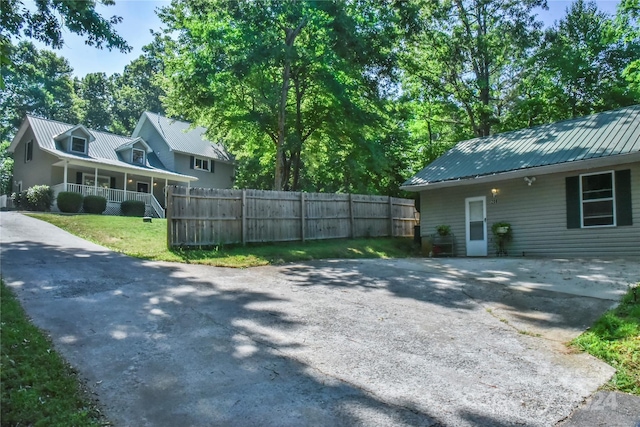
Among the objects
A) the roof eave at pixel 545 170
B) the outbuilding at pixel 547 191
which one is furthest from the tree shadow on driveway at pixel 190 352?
the outbuilding at pixel 547 191

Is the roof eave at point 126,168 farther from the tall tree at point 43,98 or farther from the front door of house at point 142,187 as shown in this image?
the tall tree at point 43,98

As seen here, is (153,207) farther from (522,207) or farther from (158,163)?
(522,207)

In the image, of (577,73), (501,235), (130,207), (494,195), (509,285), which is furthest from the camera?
(130,207)

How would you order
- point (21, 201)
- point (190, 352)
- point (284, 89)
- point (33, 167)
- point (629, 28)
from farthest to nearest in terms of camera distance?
point (33, 167) → point (21, 201) → point (629, 28) → point (284, 89) → point (190, 352)

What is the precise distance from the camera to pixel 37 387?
299 centimetres

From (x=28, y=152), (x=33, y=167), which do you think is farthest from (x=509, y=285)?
(x=28, y=152)

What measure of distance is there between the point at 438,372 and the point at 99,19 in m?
12.3

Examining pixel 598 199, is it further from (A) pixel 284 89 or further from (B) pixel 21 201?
(B) pixel 21 201

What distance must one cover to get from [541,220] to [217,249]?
9460 mm

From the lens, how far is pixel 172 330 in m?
4.62

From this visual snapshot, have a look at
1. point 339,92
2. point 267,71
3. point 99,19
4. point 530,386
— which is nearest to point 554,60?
point 339,92

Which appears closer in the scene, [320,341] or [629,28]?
[320,341]

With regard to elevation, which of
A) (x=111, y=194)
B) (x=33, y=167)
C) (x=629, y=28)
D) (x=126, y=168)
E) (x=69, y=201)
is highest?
(x=629, y=28)

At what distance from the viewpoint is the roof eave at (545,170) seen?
33.1 feet
